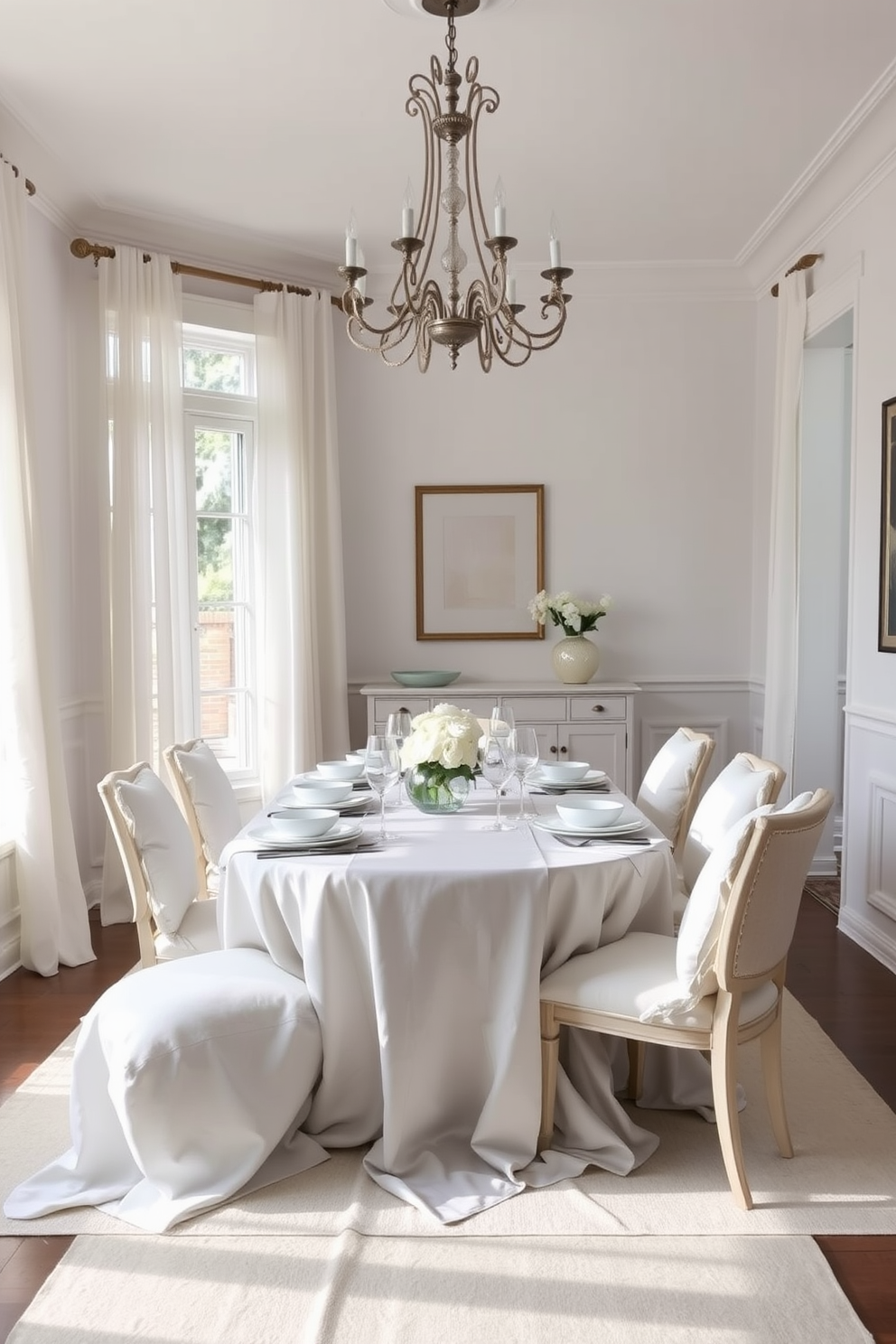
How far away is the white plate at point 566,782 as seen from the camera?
3439 mm

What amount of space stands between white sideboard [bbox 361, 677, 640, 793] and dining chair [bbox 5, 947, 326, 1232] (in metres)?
2.81

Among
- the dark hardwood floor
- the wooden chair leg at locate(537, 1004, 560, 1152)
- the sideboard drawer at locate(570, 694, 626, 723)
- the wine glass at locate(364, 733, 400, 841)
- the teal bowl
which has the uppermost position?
the teal bowl

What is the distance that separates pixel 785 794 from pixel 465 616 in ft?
6.32

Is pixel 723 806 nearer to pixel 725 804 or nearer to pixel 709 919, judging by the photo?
pixel 725 804

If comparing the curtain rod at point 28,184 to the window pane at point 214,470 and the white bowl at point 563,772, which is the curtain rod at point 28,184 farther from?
the white bowl at point 563,772

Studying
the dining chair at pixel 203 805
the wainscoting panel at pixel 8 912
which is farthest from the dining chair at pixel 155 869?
the wainscoting panel at pixel 8 912

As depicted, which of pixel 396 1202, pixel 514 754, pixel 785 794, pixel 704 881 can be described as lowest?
pixel 396 1202

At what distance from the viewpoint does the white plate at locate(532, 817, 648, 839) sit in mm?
2748

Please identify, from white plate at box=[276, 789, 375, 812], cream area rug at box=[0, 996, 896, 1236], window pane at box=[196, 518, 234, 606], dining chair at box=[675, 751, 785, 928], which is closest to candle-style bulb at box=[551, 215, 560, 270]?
dining chair at box=[675, 751, 785, 928]

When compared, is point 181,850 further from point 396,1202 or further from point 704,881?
point 704,881

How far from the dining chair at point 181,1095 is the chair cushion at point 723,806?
4.24 ft

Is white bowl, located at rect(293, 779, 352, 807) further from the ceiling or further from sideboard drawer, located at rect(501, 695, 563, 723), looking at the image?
the ceiling

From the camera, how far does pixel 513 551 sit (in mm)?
5770

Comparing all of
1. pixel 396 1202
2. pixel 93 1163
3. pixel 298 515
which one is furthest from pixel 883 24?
pixel 93 1163
